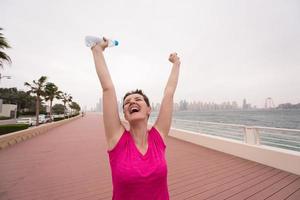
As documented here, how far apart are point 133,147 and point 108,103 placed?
33cm

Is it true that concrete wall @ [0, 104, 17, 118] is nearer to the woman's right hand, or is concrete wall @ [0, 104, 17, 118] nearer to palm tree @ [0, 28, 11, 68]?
palm tree @ [0, 28, 11, 68]

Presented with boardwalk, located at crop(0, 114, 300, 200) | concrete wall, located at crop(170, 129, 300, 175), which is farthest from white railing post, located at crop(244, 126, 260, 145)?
boardwalk, located at crop(0, 114, 300, 200)

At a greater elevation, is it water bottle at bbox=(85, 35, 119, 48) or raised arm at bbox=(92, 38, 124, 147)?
water bottle at bbox=(85, 35, 119, 48)

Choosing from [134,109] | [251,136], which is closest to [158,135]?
[134,109]

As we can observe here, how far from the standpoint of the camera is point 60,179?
3.37 metres

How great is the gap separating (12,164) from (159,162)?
5353 millimetres

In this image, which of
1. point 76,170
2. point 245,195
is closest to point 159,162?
point 245,195

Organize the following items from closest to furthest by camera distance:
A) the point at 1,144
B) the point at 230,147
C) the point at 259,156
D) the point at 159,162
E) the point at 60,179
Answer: the point at 159,162, the point at 60,179, the point at 259,156, the point at 230,147, the point at 1,144

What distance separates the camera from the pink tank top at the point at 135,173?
878 mm

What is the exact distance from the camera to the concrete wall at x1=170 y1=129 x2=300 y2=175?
11.7ft

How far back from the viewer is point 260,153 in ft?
13.8

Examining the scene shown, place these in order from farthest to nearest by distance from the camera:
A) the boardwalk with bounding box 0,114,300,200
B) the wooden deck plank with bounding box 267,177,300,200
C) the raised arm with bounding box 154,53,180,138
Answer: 1. the boardwalk with bounding box 0,114,300,200
2. the wooden deck plank with bounding box 267,177,300,200
3. the raised arm with bounding box 154,53,180,138

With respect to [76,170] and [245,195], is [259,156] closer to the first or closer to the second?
[245,195]

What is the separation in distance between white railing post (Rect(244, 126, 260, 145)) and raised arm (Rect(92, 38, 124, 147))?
4865 millimetres
